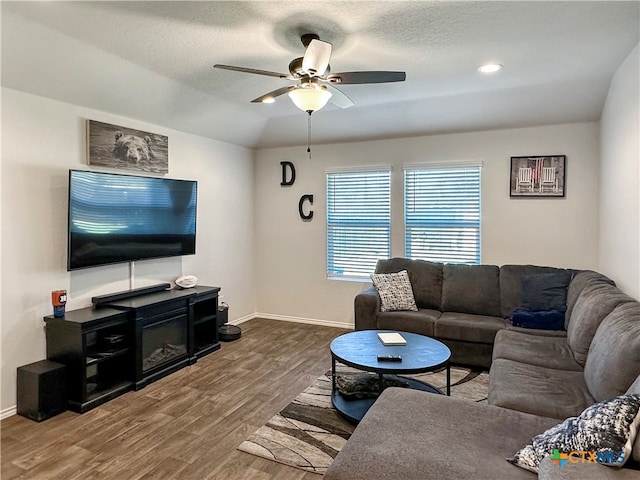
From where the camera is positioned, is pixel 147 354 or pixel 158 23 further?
pixel 147 354

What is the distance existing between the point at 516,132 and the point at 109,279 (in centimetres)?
450

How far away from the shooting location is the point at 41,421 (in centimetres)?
287

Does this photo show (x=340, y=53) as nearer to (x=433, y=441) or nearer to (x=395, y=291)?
(x=395, y=291)

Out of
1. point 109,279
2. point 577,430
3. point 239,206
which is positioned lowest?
point 577,430

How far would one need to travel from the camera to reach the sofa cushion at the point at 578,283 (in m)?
3.30

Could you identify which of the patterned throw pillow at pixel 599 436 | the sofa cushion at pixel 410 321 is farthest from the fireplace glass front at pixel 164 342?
the patterned throw pillow at pixel 599 436

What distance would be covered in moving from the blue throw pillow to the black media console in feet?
10.1

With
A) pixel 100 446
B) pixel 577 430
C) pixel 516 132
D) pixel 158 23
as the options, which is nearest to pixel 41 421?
pixel 100 446

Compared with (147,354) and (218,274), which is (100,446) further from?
(218,274)

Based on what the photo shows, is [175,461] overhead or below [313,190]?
below

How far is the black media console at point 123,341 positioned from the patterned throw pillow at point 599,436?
116 inches

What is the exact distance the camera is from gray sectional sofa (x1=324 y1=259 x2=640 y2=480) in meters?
1.50

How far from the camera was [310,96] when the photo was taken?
2648 millimetres

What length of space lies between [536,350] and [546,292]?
3.46 ft
